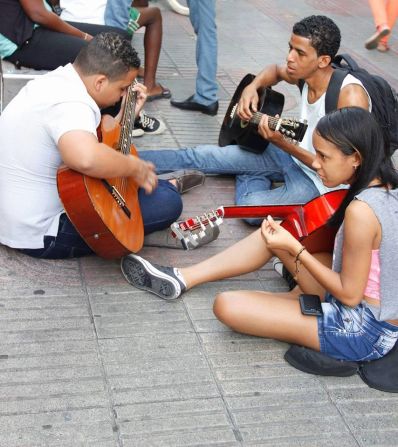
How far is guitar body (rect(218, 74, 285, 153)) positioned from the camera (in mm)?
4352

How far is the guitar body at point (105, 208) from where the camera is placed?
307 cm

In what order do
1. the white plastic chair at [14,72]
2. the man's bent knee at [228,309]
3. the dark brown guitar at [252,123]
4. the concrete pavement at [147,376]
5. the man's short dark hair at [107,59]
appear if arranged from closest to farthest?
the concrete pavement at [147,376], the man's bent knee at [228,309], the man's short dark hair at [107,59], the dark brown guitar at [252,123], the white plastic chair at [14,72]

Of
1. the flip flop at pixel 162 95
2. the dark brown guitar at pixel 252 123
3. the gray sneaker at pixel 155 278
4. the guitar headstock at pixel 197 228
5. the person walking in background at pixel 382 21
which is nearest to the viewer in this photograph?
the gray sneaker at pixel 155 278

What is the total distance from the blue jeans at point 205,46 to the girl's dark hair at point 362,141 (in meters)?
2.79

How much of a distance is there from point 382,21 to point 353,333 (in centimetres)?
554

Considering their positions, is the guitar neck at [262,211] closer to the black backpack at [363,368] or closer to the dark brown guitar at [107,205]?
the dark brown guitar at [107,205]

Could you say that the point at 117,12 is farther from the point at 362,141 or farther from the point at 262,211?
the point at 362,141

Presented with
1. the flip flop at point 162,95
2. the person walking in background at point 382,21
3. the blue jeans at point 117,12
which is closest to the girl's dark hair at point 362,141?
the blue jeans at point 117,12

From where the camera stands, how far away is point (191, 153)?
178 inches

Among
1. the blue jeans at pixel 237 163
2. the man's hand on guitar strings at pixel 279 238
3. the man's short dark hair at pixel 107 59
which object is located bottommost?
the blue jeans at pixel 237 163

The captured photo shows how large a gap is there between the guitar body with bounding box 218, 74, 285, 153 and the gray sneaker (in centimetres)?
129

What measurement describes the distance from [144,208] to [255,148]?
3.35 feet

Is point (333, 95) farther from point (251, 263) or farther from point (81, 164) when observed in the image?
point (81, 164)

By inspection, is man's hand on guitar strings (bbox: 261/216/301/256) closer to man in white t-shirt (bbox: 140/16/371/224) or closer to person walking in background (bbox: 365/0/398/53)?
man in white t-shirt (bbox: 140/16/371/224)
